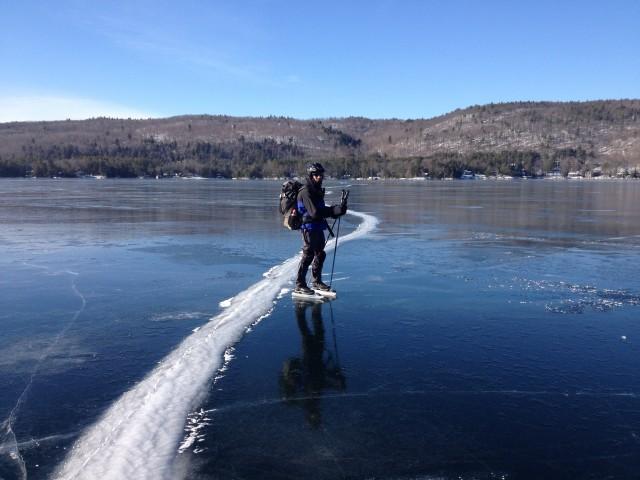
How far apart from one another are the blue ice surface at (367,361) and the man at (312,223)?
0.68 metres

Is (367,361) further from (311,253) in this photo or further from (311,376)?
(311,253)

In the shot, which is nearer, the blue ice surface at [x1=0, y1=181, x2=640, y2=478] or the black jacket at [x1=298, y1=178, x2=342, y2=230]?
the blue ice surface at [x1=0, y1=181, x2=640, y2=478]

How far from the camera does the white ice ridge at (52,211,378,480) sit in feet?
12.1

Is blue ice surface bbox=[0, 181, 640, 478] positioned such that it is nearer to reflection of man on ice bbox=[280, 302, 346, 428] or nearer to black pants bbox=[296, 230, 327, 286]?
reflection of man on ice bbox=[280, 302, 346, 428]

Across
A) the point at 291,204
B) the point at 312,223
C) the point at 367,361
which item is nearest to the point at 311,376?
the point at 367,361

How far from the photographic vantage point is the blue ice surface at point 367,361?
3.92m

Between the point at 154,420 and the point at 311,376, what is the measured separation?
65.3 inches

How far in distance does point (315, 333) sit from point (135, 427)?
2.97 m

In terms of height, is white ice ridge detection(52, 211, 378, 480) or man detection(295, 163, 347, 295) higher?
man detection(295, 163, 347, 295)

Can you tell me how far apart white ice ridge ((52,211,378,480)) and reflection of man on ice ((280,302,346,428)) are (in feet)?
2.66

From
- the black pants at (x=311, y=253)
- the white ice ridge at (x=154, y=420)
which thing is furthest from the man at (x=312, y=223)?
the white ice ridge at (x=154, y=420)

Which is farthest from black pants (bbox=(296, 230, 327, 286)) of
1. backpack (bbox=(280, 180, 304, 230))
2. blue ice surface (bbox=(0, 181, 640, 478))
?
blue ice surface (bbox=(0, 181, 640, 478))

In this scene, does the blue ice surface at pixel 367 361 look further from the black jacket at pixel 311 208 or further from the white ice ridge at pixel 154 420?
the black jacket at pixel 311 208

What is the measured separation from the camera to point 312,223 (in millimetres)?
8664
